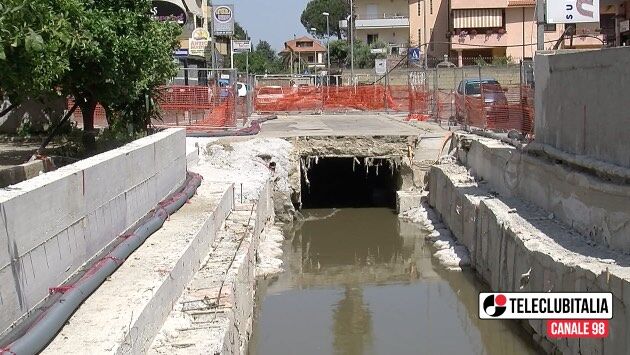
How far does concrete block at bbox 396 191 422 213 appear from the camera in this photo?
23.8m

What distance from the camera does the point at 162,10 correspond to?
27.5 m

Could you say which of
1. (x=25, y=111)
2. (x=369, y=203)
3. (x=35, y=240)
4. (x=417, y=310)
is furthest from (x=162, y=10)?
(x=35, y=240)

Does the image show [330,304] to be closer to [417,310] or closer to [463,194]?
[417,310]

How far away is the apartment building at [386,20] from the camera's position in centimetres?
7656

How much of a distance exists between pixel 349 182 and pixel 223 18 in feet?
59.2

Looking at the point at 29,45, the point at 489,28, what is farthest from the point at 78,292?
the point at 489,28

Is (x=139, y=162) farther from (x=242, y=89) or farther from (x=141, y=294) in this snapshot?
(x=242, y=89)

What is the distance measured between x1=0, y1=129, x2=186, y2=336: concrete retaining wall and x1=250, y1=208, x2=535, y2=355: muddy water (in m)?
3.02

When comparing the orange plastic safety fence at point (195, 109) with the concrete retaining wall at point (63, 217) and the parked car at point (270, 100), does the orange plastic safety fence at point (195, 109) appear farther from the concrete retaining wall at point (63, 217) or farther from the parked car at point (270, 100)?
the concrete retaining wall at point (63, 217)

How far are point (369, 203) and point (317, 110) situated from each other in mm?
13839

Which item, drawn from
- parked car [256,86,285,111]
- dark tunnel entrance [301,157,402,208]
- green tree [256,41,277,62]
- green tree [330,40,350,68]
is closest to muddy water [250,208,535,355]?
dark tunnel entrance [301,157,402,208]

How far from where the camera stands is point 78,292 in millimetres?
7762

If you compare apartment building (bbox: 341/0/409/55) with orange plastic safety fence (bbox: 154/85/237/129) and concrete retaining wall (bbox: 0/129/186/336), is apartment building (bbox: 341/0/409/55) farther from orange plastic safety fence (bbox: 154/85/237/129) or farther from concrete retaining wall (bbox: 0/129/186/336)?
concrete retaining wall (bbox: 0/129/186/336)

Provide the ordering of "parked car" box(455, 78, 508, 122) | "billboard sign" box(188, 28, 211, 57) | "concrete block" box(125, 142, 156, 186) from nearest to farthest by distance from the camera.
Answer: "concrete block" box(125, 142, 156, 186) < "parked car" box(455, 78, 508, 122) < "billboard sign" box(188, 28, 211, 57)
